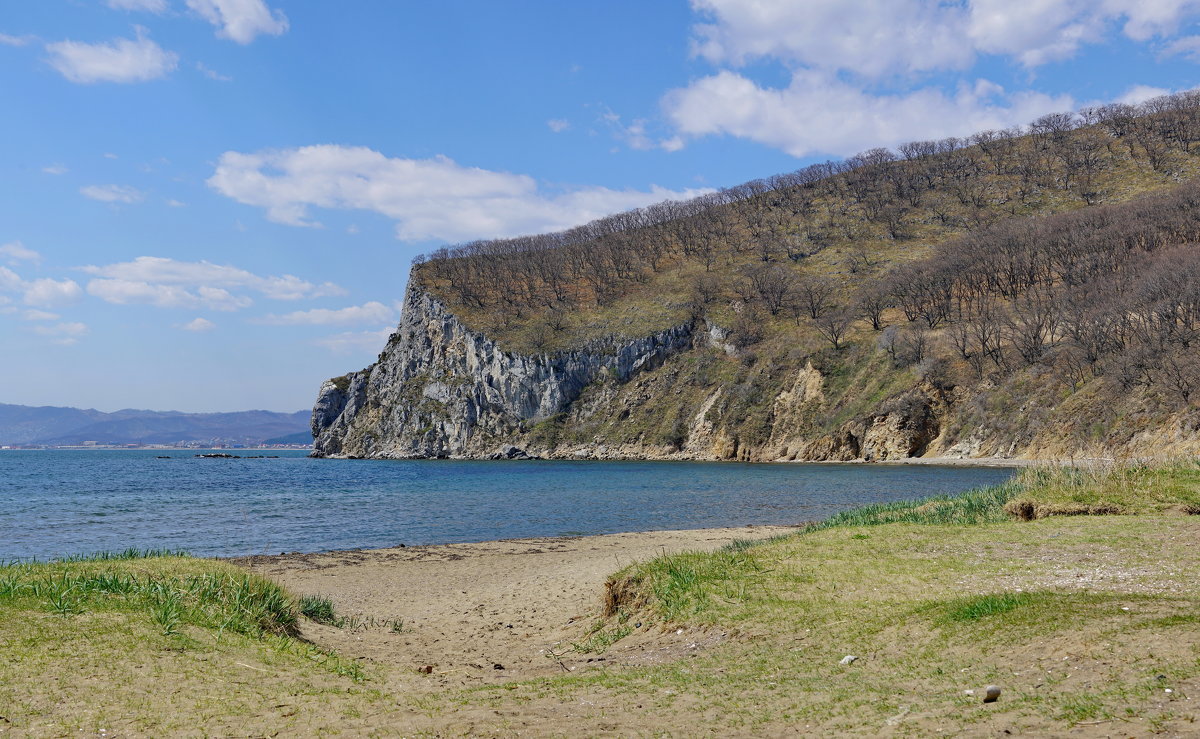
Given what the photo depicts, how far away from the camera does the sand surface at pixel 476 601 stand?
35.6ft

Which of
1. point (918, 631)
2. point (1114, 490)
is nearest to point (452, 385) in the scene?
point (1114, 490)

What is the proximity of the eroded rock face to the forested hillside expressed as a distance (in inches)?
77.5

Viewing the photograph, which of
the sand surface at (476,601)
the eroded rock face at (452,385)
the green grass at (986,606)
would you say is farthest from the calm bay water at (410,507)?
the eroded rock face at (452,385)

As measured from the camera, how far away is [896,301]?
106m

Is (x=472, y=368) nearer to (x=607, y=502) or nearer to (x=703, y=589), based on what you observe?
(x=607, y=502)

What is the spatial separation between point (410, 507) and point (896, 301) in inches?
3274

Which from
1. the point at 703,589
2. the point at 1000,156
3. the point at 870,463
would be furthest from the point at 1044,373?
the point at 1000,156

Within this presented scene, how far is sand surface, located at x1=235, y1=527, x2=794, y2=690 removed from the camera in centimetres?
1084

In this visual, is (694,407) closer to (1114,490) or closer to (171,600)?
(1114,490)

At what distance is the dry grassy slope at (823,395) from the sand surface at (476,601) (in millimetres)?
44522

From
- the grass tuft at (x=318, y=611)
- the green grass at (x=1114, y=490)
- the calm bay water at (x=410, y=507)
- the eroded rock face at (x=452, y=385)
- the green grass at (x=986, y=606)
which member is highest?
the eroded rock face at (x=452, y=385)

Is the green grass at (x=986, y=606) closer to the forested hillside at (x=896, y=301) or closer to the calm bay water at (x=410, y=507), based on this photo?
the calm bay water at (x=410, y=507)

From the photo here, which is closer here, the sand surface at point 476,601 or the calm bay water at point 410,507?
the sand surface at point 476,601

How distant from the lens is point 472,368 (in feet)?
449
